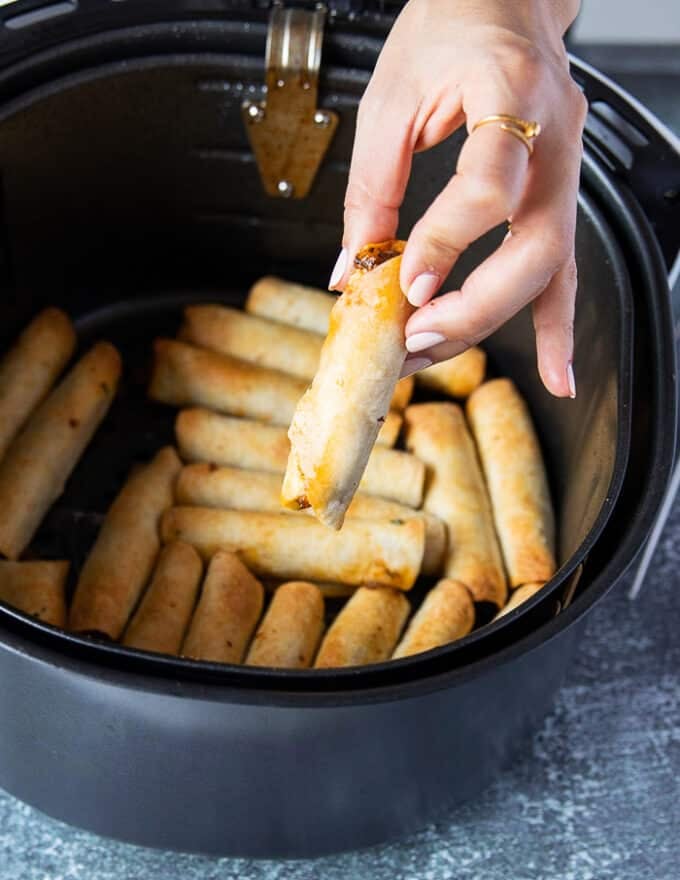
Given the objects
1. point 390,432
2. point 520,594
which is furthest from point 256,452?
point 520,594

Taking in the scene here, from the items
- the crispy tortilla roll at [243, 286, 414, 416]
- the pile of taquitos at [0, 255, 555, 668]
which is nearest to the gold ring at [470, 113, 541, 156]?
the pile of taquitos at [0, 255, 555, 668]

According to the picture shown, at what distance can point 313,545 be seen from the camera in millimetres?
1573

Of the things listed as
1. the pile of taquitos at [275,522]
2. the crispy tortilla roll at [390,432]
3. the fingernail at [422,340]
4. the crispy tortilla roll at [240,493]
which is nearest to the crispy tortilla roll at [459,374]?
the pile of taquitos at [275,522]

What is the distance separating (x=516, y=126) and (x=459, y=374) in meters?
0.85

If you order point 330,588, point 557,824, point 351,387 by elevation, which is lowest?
point 557,824

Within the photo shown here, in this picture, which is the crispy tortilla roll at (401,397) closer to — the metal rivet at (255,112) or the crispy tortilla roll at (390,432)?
the crispy tortilla roll at (390,432)

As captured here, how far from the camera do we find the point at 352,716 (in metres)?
1.09

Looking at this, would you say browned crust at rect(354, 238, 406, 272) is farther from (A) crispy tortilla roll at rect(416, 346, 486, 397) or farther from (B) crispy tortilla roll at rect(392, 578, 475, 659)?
(A) crispy tortilla roll at rect(416, 346, 486, 397)

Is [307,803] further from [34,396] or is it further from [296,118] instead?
[296,118]

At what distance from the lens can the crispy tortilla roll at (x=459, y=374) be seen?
1851 mm

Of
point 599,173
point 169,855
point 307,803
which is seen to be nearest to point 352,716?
point 307,803

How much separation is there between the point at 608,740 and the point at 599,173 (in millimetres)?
752

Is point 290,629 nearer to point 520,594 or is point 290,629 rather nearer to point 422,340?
point 520,594

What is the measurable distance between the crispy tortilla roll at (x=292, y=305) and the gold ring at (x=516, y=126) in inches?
35.5
